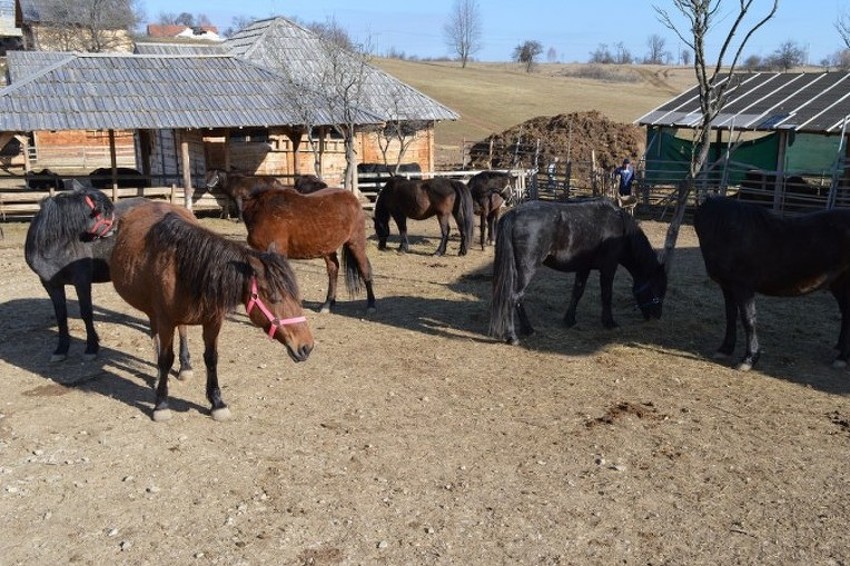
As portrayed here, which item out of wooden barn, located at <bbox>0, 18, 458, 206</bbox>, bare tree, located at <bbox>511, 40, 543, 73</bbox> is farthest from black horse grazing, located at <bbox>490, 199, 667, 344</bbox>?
bare tree, located at <bbox>511, 40, 543, 73</bbox>

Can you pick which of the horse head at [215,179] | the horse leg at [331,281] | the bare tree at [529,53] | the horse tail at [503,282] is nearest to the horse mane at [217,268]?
the horse tail at [503,282]

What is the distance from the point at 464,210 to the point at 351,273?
417 cm

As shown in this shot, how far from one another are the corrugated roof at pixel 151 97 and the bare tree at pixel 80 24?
1090 inches

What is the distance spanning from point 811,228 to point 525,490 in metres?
4.32

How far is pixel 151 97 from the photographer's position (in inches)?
691

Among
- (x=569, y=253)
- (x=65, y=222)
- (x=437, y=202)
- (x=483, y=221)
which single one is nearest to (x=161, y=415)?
(x=65, y=222)

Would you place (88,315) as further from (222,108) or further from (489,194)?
(222,108)

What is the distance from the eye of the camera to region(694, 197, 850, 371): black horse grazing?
7.21 metres

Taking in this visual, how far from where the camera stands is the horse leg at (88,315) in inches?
293

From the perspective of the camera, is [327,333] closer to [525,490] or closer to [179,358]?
[179,358]

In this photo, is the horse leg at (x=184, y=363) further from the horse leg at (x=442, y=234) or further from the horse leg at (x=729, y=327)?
the horse leg at (x=442, y=234)

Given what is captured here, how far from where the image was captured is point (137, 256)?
608 centimetres

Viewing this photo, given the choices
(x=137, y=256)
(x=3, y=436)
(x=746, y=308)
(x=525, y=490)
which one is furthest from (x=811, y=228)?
(x=3, y=436)

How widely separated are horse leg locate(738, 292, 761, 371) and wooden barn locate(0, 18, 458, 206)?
10.8m
